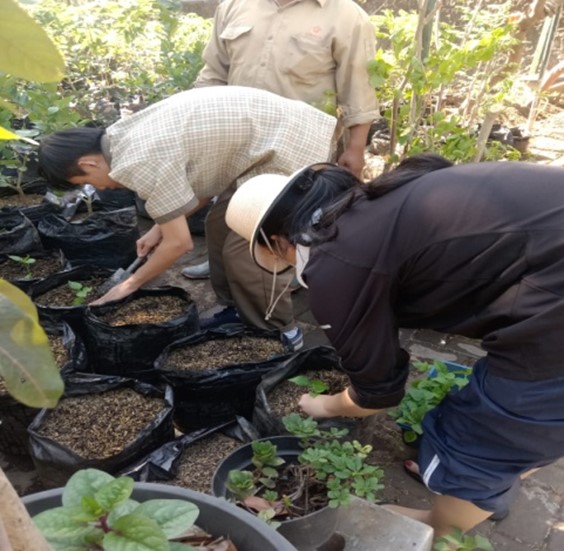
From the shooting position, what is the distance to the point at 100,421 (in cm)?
207

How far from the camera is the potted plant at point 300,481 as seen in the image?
4.73 feet

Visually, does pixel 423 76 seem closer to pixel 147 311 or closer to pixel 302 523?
pixel 147 311

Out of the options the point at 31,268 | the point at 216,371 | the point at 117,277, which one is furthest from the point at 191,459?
the point at 31,268

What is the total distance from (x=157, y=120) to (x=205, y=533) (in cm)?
168

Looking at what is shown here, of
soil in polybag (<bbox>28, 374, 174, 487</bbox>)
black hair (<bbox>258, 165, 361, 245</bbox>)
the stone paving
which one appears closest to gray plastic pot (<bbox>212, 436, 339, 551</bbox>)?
soil in polybag (<bbox>28, 374, 174, 487</bbox>)

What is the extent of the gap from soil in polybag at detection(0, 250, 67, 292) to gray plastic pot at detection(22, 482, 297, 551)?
211 cm

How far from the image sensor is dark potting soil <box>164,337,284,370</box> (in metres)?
2.38

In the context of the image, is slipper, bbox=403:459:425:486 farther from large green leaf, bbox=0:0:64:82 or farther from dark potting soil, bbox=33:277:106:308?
large green leaf, bbox=0:0:64:82

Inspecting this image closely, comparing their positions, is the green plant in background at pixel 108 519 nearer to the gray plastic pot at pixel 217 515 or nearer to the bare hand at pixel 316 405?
the gray plastic pot at pixel 217 515

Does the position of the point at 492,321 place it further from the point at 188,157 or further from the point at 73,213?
the point at 73,213

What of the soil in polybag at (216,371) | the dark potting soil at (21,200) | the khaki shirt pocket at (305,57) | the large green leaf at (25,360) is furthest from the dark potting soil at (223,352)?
the dark potting soil at (21,200)

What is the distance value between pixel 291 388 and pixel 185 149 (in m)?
1.03

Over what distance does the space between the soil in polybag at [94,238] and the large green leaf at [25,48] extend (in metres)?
3.07

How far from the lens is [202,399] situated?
7.52ft
